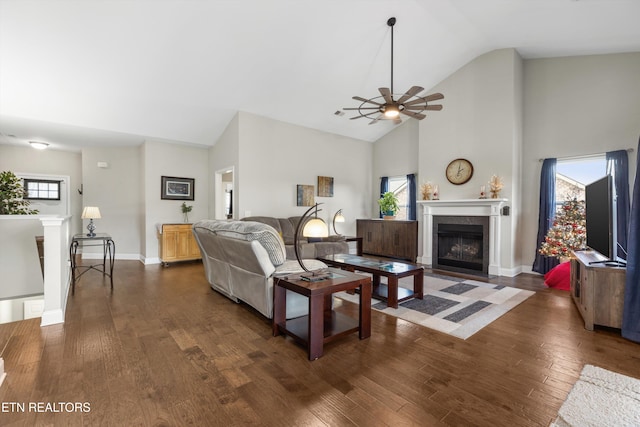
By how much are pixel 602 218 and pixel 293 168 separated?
5303 millimetres

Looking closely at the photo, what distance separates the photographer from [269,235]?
9.43ft

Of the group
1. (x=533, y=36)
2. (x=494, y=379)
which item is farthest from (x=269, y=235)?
(x=533, y=36)

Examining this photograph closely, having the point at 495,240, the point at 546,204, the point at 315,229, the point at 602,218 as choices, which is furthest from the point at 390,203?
the point at 315,229

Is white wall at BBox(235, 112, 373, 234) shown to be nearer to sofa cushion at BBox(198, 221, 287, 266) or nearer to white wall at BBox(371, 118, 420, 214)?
white wall at BBox(371, 118, 420, 214)

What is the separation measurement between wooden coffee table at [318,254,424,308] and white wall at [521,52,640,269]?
3185 millimetres

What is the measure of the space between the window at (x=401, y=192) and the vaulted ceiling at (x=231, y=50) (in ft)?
8.05

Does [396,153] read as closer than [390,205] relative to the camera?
No

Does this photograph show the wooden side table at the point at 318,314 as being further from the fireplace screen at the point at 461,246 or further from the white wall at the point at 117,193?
the white wall at the point at 117,193

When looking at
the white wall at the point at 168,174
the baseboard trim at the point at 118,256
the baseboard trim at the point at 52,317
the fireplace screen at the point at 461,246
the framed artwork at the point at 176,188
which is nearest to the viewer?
the baseboard trim at the point at 52,317

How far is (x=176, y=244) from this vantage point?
248 inches

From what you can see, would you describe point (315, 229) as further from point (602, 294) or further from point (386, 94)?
point (602, 294)

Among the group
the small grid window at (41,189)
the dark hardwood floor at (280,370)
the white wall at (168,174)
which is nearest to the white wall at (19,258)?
the dark hardwood floor at (280,370)

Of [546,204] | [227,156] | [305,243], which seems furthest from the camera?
[227,156]

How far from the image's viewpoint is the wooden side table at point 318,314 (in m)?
2.32
